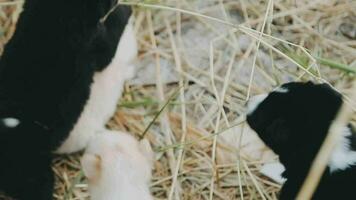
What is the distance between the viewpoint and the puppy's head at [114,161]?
3.03 meters

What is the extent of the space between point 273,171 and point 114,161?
0.84 metres

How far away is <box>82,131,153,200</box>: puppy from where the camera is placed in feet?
9.93

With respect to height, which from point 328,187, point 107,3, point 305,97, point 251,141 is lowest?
point 251,141

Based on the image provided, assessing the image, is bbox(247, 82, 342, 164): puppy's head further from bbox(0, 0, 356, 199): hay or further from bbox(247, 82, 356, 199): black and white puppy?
bbox(0, 0, 356, 199): hay

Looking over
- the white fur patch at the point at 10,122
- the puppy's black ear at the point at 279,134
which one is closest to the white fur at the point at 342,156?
the puppy's black ear at the point at 279,134

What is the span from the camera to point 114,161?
10.00 feet

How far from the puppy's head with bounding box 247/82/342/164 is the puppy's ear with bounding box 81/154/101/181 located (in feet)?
1.97

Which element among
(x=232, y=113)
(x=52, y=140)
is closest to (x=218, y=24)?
(x=232, y=113)

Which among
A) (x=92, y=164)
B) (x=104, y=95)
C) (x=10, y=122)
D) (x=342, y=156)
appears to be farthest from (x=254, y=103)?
(x=10, y=122)

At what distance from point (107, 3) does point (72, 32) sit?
194 millimetres

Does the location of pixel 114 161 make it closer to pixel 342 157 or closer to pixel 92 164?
pixel 92 164

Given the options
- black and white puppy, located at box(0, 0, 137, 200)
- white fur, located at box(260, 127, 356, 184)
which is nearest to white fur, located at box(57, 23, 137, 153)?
black and white puppy, located at box(0, 0, 137, 200)

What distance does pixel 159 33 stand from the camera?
411 centimetres

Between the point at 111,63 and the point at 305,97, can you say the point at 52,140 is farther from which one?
the point at 305,97
